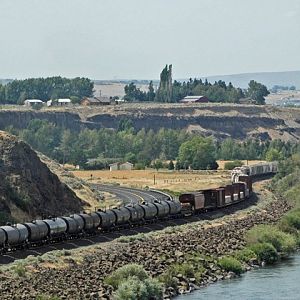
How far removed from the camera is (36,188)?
93125mm

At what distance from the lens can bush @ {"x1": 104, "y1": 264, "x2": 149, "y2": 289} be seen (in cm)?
5503

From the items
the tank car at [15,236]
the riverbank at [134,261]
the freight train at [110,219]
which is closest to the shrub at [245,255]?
the riverbank at [134,261]

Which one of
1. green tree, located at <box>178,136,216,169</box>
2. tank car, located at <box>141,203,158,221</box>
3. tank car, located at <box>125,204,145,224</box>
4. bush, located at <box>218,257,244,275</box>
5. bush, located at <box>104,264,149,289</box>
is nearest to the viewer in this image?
bush, located at <box>104,264,149,289</box>

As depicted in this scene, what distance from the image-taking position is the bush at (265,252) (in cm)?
7444

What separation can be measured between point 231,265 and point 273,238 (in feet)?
38.8

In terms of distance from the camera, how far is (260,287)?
62.6 meters

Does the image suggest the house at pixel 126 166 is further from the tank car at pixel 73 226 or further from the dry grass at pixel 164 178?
the tank car at pixel 73 226

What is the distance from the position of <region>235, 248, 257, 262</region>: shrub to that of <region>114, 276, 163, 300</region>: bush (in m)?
16.8

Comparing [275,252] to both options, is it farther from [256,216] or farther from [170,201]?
[256,216]

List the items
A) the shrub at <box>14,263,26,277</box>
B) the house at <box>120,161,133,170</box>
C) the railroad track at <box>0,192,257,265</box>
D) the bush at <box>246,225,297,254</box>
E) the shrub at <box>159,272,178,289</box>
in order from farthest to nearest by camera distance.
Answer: the house at <box>120,161,133,170</box>
the bush at <box>246,225,297,254</box>
the railroad track at <box>0,192,257,265</box>
the shrub at <box>159,272,178,289</box>
the shrub at <box>14,263,26,277</box>

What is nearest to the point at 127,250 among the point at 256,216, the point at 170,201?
the point at 170,201

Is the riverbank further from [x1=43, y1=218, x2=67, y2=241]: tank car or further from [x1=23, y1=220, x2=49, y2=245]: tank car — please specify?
[x1=23, y1=220, x2=49, y2=245]: tank car

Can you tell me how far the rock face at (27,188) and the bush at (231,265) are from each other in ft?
66.4

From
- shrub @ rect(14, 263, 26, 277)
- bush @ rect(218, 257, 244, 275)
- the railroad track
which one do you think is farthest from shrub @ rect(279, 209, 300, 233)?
shrub @ rect(14, 263, 26, 277)
